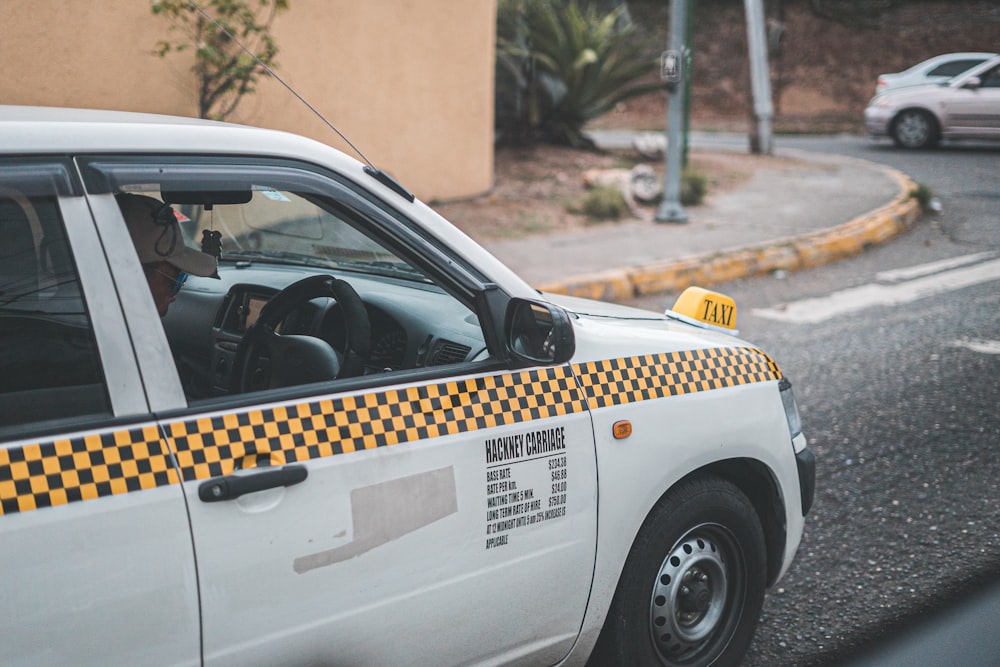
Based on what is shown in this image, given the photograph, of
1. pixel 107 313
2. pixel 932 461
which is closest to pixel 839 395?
pixel 932 461

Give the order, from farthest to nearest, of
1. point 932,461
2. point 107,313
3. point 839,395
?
1. point 839,395
2. point 932,461
3. point 107,313

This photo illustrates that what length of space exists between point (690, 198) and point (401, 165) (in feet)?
12.3

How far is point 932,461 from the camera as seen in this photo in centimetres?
440

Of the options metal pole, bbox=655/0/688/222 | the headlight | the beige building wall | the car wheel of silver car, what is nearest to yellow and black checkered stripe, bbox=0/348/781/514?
the headlight

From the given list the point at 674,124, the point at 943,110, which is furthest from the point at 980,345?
the point at 943,110

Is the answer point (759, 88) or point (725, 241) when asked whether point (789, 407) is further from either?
point (759, 88)

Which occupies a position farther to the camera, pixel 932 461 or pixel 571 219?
pixel 571 219

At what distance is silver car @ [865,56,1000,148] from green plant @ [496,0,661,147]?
6.31 m

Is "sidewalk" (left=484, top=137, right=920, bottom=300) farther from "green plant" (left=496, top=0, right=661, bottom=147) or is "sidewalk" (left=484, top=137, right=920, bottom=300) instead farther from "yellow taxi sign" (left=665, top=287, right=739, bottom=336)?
"yellow taxi sign" (left=665, top=287, right=739, bottom=336)

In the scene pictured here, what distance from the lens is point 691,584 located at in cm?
270

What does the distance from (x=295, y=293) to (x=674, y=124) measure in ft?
26.4

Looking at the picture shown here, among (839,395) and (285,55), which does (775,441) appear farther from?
(285,55)

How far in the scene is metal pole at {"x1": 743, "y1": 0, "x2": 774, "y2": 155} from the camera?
15.3 m

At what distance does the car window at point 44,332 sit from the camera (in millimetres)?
1775
